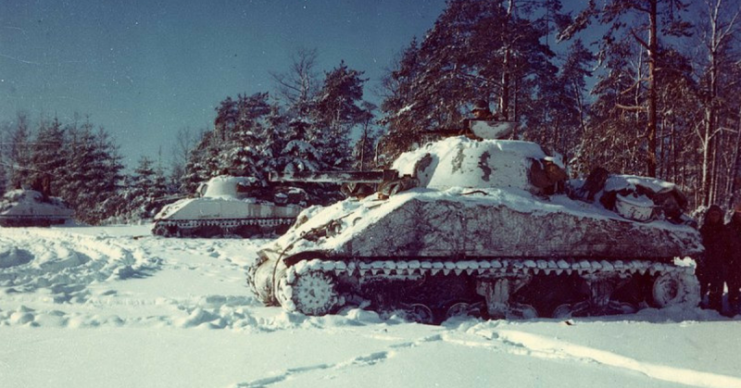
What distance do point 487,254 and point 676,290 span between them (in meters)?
2.46

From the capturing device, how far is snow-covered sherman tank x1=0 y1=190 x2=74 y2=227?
66.9 ft

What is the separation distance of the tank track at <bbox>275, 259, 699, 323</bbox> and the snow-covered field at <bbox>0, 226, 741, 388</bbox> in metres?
0.26

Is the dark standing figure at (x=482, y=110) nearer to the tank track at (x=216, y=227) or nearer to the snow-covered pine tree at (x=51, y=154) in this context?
the tank track at (x=216, y=227)

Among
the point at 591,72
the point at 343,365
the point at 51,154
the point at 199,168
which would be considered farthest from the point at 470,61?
the point at 51,154

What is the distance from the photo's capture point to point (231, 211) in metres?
15.8

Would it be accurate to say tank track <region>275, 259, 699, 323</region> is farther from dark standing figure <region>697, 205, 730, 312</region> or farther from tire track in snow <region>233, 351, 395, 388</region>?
tire track in snow <region>233, 351, 395, 388</region>

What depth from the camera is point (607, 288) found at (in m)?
5.78

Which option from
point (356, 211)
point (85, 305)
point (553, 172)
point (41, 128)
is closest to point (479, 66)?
point (553, 172)

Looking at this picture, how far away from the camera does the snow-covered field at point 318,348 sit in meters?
3.03

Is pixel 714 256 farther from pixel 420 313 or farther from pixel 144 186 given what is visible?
pixel 144 186

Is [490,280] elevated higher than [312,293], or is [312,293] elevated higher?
[490,280]

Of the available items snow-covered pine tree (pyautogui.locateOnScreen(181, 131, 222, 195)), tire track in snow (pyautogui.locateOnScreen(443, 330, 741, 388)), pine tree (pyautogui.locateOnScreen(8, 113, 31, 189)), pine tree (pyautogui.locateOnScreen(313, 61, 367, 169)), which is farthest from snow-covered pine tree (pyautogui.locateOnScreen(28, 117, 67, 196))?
tire track in snow (pyautogui.locateOnScreen(443, 330, 741, 388))

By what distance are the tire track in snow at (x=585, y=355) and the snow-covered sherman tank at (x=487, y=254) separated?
43.8 inches

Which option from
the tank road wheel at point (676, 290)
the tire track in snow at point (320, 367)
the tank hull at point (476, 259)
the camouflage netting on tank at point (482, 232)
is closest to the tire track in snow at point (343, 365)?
the tire track in snow at point (320, 367)
